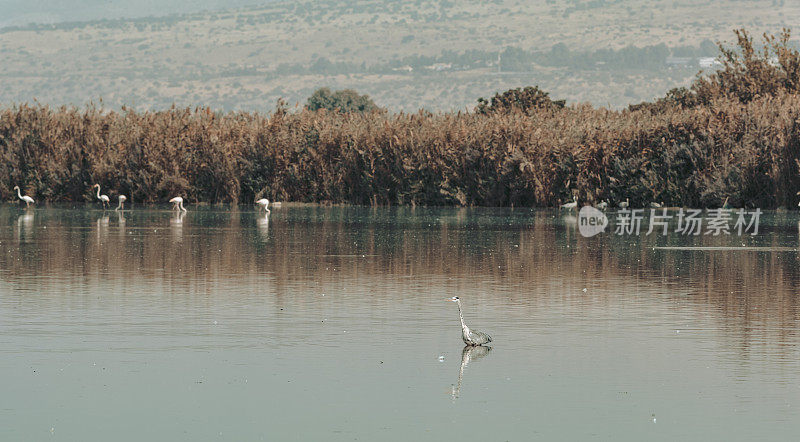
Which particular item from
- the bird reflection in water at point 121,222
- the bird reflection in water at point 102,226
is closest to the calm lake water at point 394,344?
the bird reflection in water at point 102,226

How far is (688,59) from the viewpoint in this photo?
19750 cm

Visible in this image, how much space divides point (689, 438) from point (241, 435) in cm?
261

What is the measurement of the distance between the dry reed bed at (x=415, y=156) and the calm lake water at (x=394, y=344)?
56.2ft

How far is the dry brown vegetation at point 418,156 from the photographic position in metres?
38.7

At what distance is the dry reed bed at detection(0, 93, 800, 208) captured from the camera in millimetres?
38688

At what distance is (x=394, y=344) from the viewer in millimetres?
11203

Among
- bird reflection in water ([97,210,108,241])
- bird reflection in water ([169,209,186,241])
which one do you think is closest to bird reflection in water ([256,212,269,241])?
bird reflection in water ([169,209,186,241])

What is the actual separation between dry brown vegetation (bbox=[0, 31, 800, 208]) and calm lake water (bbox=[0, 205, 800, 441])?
17084mm

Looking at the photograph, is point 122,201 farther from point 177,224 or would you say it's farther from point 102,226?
point 102,226

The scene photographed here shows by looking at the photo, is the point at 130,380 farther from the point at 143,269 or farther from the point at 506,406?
the point at 143,269

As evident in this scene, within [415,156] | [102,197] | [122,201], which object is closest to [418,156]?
[415,156]

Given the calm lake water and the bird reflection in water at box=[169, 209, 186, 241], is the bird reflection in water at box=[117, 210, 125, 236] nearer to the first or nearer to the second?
the bird reflection in water at box=[169, 209, 186, 241]

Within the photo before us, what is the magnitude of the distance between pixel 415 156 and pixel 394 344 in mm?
30109

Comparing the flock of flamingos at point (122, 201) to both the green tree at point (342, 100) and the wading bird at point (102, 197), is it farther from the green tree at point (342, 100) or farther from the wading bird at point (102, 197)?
the green tree at point (342, 100)
